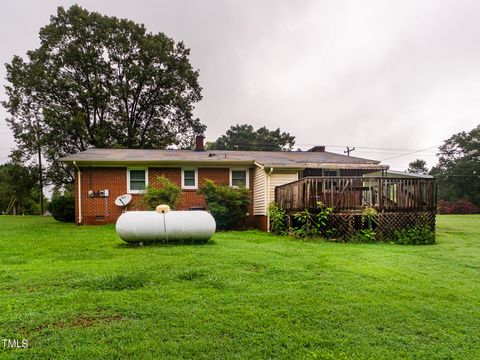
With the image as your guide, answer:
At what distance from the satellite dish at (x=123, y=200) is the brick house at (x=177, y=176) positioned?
28 centimetres

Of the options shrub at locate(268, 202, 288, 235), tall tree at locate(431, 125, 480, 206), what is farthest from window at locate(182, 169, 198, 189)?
tall tree at locate(431, 125, 480, 206)

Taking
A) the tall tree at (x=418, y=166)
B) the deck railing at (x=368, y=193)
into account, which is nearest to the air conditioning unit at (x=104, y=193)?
the deck railing at (x=368, y=193)

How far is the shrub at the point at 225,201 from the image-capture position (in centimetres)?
1248

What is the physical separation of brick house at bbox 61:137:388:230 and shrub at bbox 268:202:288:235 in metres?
0.75

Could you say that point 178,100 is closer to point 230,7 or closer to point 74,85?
point 74,85

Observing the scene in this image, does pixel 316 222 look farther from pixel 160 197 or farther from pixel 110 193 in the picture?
pixel 110 193

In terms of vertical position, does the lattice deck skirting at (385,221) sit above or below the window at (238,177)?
below

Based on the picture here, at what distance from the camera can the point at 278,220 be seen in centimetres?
1172

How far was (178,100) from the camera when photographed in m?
26.0

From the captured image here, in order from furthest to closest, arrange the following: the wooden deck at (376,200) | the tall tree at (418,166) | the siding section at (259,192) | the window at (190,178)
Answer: the tall tree at (418,166), the window at (190,178), the siding section at (259,192), the wooden deck at (376,200)

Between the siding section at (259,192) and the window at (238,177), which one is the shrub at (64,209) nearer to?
the window at (238,177)

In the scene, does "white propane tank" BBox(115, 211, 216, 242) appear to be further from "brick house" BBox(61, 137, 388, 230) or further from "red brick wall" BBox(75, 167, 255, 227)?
"red brick wall" BBox(75, 167, 255, 227)

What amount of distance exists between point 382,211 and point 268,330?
848 cm

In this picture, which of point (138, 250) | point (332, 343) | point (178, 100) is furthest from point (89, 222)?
point (178, 100)
